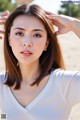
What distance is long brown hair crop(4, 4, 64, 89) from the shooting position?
2736 mm

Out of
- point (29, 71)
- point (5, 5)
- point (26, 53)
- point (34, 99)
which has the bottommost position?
point (5, 5)

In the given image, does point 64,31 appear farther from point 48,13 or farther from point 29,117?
point 29,117

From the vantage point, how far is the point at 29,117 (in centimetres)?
265

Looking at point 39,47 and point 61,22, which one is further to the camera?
point 61,22

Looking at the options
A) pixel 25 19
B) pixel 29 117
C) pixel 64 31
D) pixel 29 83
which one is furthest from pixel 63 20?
pixel 29 117

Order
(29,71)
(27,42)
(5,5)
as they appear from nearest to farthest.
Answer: (27,42)
(29,71)
(5,5)

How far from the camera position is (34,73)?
2.83 metres

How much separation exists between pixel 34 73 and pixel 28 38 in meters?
0.27

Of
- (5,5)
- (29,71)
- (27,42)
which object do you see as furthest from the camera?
(5,5)

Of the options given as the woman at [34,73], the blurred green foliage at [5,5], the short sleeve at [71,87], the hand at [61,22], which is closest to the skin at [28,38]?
the woman at [34,73]

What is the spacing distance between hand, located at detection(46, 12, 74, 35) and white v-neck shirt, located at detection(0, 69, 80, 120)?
1.08 feet

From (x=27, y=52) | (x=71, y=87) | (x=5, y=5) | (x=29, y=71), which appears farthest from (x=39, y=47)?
(x=5, y=5)

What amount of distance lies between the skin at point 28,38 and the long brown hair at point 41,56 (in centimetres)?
3

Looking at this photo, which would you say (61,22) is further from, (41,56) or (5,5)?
(5,5)
